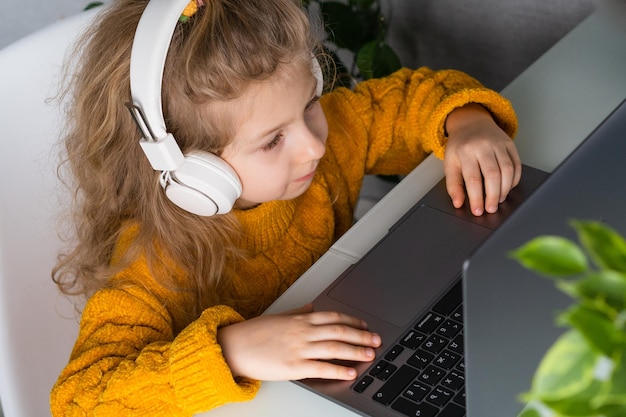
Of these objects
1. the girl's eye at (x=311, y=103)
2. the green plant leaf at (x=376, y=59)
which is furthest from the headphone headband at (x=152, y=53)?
the green plant leaf at (x=376, y=59)

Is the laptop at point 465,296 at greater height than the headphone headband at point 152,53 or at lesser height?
lesser

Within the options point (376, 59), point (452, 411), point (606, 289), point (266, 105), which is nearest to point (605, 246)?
point (606, 289)

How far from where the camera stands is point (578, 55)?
1.18 metres

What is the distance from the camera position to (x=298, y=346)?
0.80 meters

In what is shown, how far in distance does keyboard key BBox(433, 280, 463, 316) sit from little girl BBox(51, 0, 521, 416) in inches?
3.1

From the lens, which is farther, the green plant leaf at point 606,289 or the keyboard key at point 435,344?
the keyboard key at point 435,344

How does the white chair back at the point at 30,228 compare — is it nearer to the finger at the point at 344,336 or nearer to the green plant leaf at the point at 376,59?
the finger at the point at 344,336

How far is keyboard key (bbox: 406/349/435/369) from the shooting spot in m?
0.78

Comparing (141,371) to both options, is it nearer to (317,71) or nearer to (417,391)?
(417,391)

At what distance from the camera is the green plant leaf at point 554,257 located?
0.32m

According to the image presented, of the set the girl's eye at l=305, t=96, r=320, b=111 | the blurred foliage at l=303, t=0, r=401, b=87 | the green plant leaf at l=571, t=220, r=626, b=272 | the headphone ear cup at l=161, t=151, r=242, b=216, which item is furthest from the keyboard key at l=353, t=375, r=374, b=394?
the blurred foliage at l=303, t=0, r=401, b=87

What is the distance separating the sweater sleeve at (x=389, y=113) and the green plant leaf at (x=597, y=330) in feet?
2.78

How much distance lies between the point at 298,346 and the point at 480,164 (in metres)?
0.33

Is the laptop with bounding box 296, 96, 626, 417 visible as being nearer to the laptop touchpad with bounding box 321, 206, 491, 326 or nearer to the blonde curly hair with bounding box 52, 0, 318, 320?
the laptop touchpad with bounding box 321, 206, 491, 326
